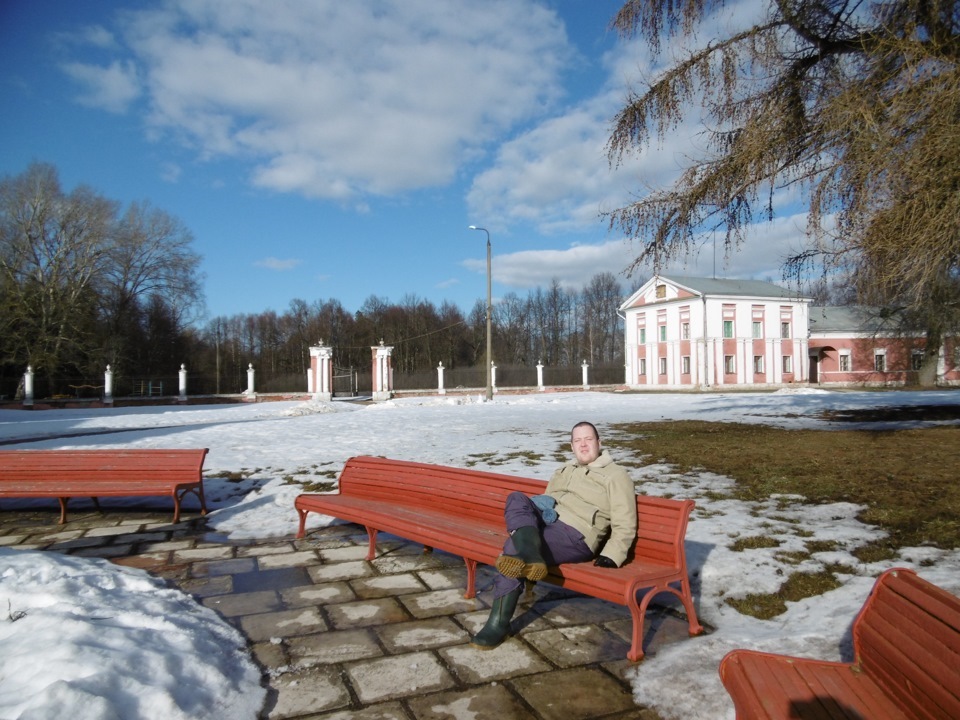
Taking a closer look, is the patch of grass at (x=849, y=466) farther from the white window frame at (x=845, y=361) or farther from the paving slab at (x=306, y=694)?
the white window frame at (x=845, y=361)

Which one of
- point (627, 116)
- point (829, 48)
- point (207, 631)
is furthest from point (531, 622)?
point (829, 48)

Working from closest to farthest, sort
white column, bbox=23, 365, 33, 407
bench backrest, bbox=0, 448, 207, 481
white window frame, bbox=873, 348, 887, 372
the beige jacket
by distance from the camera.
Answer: the beige jacket, bench backrest, bbox=0, 448, 207, 481, white column, bbox=23, 365, 33, 407, white window frame, bbox=873, 348, 887, 372

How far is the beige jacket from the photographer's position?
3.77m

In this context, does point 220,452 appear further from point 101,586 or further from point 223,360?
point 223,360

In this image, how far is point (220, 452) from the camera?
1134 cm

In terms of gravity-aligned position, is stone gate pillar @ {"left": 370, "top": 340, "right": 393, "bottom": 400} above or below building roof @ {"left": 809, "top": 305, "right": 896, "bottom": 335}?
below

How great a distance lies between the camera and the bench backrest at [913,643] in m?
1.89

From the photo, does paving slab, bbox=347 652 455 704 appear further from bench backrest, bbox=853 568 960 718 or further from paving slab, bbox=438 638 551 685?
bench backrest, bbox=853 568 960 718

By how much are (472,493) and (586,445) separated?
1332mm

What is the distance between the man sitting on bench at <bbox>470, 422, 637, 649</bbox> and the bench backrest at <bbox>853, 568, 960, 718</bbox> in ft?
4.83

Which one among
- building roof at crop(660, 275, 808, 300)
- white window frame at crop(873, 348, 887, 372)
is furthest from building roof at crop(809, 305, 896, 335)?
building roof at crop(660, 275, 808, 300)

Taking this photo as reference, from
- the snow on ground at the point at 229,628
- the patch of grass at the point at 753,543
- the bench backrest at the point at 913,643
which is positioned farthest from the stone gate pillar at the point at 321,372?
the bench backrest at the point at 913,643

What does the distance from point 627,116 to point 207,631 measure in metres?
6.64

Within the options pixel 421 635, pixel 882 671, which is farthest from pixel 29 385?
pixel 882 671
